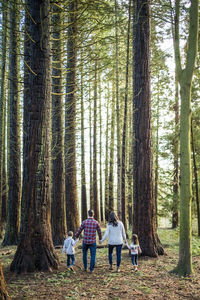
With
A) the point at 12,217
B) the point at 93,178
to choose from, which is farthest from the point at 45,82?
the point at 93,178

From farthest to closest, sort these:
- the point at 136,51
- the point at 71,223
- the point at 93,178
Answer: the point at 93,178 < the point at 71,223 < the point at 136,51

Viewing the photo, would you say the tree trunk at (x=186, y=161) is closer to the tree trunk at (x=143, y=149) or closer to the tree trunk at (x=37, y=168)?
the tree trunk at (x=143, y=149)

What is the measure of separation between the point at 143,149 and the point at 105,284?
4384 millimetres

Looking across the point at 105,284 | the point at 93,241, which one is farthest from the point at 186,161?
the point at 105,284

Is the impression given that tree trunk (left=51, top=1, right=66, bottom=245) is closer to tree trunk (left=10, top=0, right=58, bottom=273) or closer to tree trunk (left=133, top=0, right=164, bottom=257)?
tree trunk (left=133, top=0, right=164, bottom=257)

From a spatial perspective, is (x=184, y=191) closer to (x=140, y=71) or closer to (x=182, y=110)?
(x=182, y=110)

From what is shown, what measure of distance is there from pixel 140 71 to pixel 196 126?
6.66 meters

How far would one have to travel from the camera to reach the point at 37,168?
6.28 metres

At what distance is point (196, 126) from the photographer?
46.7ft

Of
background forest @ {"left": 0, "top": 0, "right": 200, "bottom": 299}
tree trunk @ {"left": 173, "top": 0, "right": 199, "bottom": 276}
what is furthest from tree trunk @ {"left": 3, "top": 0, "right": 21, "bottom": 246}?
tree trunk @ {"left": 173, "top": 0, "right": 199, "bottom": 276}

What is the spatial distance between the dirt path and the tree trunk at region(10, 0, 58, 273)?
384 millimetres

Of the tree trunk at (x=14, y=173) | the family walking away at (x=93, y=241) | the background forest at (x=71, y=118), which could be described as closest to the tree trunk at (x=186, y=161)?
the background forest at (x=71, y=118)

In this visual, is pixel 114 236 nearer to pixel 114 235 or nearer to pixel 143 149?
pixel 114 235

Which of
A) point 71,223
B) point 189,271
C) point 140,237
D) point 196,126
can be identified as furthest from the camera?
point 196,126
